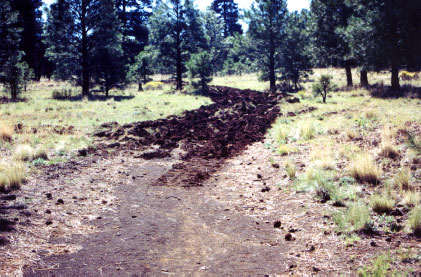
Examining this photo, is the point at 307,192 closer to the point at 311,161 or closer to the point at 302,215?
the point at 302,215

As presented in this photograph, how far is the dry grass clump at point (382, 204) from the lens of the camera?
16.9 feet

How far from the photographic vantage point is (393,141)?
828cm

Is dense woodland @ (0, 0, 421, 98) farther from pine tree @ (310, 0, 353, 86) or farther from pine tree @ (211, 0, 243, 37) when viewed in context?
pine tree @ (211, 0, 243, 37)

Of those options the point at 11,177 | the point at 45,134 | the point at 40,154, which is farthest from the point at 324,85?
the point at 11,177

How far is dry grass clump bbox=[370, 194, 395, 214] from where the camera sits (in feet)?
16.9

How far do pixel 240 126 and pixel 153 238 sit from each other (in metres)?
9.65

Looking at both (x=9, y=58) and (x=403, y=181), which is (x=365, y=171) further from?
(x=9, y=58)

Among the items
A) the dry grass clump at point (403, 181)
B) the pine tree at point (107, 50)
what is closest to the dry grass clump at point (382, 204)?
the dry grass clump at point (403, 181)

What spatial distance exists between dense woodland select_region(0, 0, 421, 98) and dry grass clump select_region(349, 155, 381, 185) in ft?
51.6

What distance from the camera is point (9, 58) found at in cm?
2348

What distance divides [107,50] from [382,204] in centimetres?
2584

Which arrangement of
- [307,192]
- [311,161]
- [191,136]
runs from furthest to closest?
1. [191,136]
2. [311,161]
3. [307,192]

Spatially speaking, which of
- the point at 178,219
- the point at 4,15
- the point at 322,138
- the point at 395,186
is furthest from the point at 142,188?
the point at 4,15

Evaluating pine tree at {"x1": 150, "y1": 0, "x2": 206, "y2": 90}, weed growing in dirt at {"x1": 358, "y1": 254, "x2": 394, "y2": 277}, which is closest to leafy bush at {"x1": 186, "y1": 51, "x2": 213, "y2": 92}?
pine tree at {"x1": 150, "y1": 0, "x2": 206, "y2": 90}
